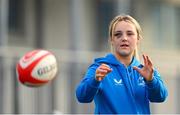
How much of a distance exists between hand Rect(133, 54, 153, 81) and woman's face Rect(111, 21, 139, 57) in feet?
0.75

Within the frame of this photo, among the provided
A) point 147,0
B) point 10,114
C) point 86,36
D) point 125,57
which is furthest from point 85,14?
point 125,57

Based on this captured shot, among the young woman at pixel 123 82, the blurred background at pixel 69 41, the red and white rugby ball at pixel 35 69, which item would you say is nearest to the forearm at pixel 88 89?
the young woman at pixel 123 82

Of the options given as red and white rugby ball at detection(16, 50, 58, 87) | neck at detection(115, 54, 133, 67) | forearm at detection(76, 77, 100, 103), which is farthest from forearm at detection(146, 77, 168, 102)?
red and white rugby ball at detection(16, 50, 58, 87)

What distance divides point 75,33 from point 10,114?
2.98 metres

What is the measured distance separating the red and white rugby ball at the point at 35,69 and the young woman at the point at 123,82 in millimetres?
2666

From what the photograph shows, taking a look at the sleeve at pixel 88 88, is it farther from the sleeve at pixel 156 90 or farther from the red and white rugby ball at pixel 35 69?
the red and white rugby ball at pixel 35 69

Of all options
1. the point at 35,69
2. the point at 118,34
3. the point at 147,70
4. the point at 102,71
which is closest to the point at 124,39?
the point at 118,34

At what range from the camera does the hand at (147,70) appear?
18.4 feet

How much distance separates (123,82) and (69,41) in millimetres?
10273

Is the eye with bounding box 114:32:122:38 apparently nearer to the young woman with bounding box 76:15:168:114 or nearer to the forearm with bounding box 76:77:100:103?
the young woman with bounding box 76:15:168:114

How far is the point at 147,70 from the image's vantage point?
5.62m

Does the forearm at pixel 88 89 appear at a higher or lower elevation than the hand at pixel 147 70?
lower

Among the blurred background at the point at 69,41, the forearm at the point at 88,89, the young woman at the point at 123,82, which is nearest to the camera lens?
the forearm at the point at 88,89

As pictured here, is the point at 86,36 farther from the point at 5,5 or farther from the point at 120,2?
the point at 5,5
